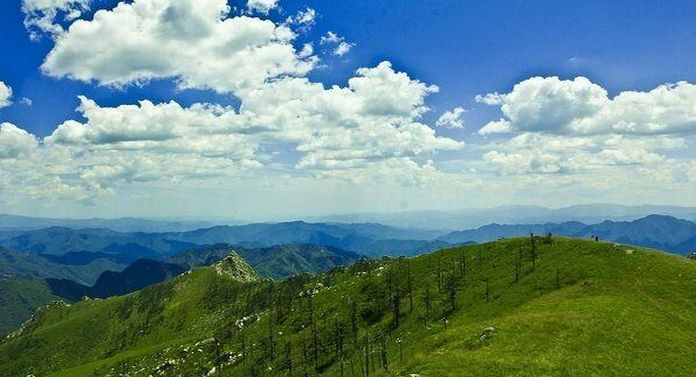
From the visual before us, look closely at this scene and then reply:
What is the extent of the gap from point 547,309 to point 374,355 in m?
51.2

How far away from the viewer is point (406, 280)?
18625 cm

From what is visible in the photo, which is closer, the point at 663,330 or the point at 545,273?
the point at 663,330

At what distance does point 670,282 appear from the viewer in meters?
106

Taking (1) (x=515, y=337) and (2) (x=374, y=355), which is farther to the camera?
(2) (x=374, y=355)

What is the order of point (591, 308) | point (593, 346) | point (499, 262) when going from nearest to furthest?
point (593, 346)
point (591, 308)
point (499, 262)

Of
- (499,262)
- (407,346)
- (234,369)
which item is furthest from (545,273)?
(234,369)

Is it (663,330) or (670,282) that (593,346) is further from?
(670,282)

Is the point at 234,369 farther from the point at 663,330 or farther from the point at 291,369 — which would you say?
the point at 663,330

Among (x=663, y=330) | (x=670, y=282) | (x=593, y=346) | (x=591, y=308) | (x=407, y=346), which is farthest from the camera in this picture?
(x=407, y=346)

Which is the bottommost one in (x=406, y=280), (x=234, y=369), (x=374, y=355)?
(x=234, y=369)

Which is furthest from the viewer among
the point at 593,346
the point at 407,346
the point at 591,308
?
the point at 407,346

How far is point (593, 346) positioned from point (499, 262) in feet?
260

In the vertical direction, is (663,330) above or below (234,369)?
above

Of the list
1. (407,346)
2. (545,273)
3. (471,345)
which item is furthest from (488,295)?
(471,345)
